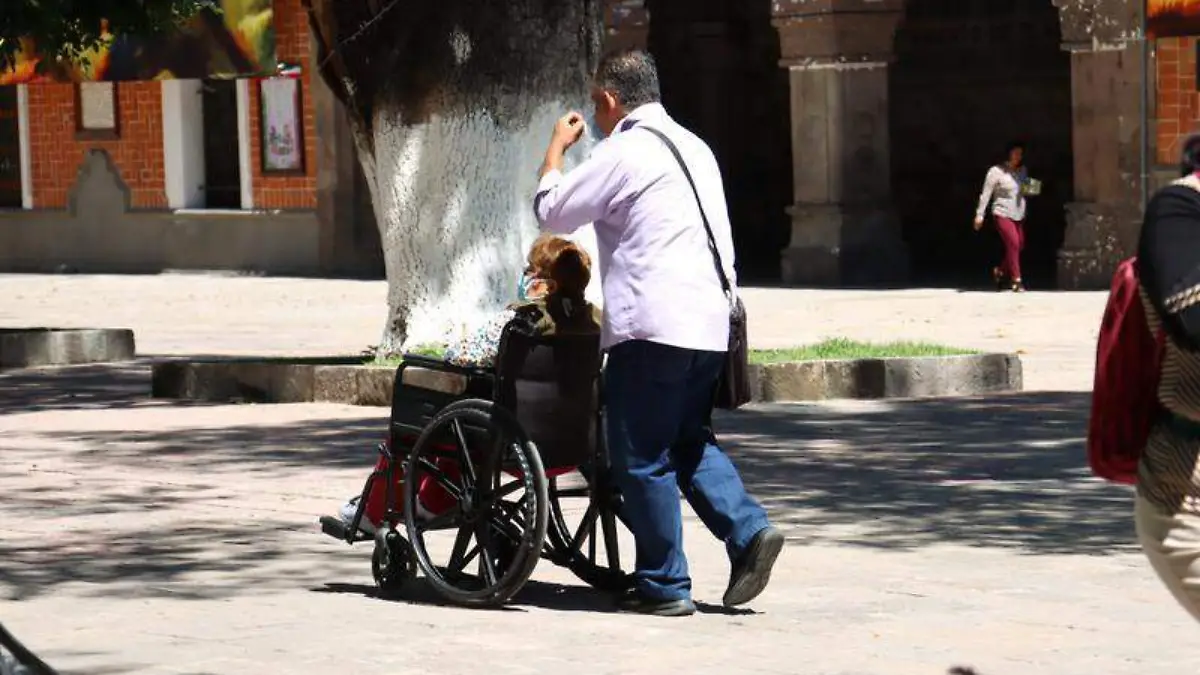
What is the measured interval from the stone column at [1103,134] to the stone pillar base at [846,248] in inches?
110

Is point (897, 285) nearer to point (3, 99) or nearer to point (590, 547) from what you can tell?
point (3, 99)

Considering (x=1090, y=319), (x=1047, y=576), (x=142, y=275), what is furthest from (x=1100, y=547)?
(x=142, y=275)

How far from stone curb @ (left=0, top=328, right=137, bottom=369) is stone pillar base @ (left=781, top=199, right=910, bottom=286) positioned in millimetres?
10833

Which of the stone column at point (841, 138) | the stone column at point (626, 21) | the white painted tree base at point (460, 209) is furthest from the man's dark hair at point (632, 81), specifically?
the stone column at point (626, 21)

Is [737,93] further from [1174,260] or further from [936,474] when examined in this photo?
[1174,260]

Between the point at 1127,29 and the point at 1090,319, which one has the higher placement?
the point at 1127,29

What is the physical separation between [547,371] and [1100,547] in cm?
215

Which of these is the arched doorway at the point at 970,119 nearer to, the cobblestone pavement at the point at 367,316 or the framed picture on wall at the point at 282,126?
the cobblestone pavement at the point at 367,316

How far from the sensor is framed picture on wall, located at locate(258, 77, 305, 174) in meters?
34.3

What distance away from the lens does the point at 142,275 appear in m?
35.7

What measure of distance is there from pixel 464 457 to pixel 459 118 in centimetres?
766

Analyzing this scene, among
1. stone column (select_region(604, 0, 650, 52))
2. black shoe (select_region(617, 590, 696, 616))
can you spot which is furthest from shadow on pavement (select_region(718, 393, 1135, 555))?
stone column (select_region(604, 0, 650, 52))

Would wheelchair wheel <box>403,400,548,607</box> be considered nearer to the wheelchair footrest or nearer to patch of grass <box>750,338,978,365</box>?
the wheelchair footrest

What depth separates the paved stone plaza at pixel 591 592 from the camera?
7645mm
